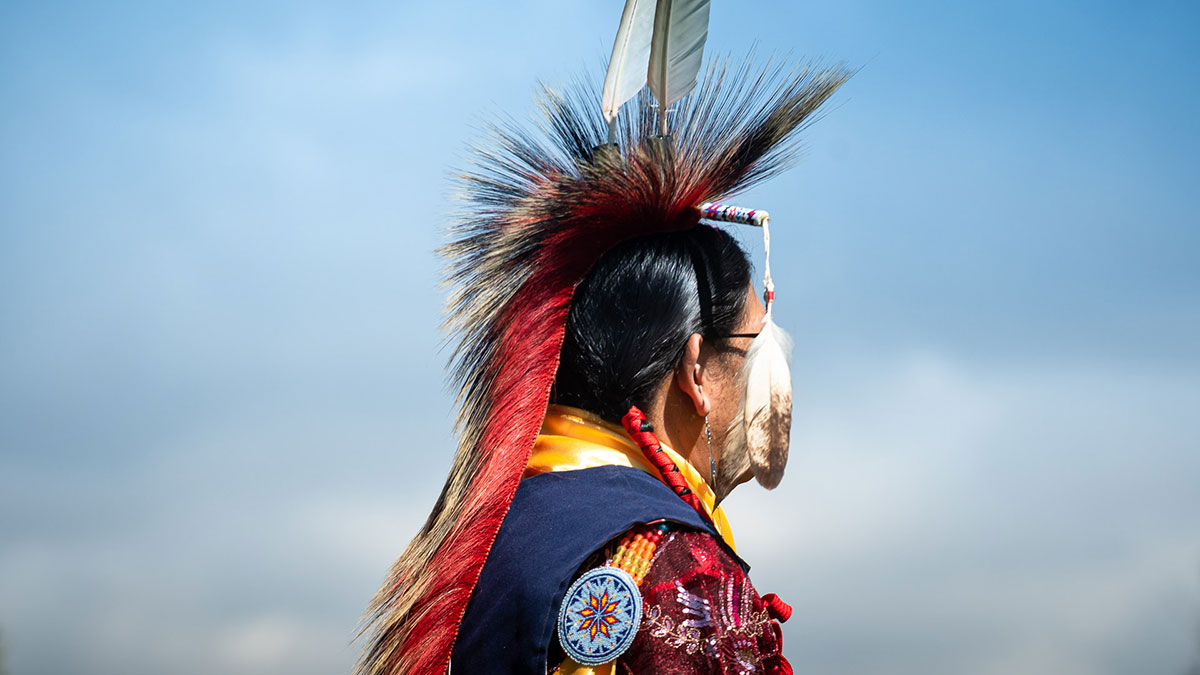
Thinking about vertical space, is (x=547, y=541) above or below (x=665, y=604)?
above

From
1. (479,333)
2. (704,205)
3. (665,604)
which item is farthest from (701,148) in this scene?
(665,604)

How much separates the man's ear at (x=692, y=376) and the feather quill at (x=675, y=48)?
26.3 inches

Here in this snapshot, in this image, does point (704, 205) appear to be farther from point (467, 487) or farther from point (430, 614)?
point (430, 614)

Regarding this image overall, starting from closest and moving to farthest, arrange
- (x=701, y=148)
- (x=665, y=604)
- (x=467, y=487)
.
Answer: (x=665, y=604) → (x=467, y=487) → (x=701, y=148)

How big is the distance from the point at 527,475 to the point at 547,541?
30 centimetres

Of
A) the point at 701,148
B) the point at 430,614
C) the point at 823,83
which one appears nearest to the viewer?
the point at 430,614

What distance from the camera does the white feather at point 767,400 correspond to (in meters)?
2.76

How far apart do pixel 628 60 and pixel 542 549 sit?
4.85ft

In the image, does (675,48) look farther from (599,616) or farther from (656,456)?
(599,616)

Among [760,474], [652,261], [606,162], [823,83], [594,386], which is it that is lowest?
[760,474]

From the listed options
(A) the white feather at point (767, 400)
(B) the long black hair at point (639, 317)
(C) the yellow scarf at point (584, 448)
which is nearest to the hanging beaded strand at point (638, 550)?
(C) the yellow scarf at point (584, 448)

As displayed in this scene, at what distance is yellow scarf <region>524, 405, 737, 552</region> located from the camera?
254 cm

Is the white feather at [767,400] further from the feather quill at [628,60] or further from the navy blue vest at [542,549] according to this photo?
the feather quill at [628,60]

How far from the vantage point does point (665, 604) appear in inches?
87.2
